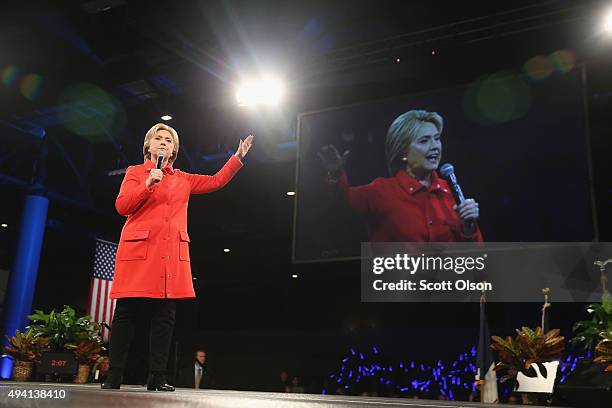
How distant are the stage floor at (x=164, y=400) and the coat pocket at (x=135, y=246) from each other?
0.60 m

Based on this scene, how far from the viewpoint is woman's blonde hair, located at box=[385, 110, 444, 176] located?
5.86 metres

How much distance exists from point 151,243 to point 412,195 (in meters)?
3.66

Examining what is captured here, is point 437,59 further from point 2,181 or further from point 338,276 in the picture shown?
point 338,276

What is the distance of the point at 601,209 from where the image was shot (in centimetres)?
844

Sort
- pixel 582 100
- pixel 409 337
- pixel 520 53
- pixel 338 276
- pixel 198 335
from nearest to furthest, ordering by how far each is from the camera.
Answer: pixel 582 100 → pixel 520 53 → pixel 409 337 → pixel 338 276 → pixel 198 335

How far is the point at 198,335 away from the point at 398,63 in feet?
33.9

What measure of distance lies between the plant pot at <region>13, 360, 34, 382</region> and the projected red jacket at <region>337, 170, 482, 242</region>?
330cm

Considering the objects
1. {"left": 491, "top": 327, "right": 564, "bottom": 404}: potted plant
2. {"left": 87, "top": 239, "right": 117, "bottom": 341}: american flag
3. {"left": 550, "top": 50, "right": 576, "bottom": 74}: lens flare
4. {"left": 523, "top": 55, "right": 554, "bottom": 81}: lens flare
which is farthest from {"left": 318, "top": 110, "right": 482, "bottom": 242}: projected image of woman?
{"left": 87, "top": 239, "right": 117, "bottom": 341}: american flag

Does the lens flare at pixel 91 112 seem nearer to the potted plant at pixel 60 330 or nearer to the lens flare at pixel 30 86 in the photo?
the lens flare at pixel 30 86

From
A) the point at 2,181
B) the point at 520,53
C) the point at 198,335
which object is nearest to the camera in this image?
the point at 520,53

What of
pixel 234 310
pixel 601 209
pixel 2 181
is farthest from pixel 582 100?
pixel 234 310

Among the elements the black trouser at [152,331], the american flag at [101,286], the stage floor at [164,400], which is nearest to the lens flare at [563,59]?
the stage floor at [164,400]

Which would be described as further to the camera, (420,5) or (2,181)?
(2,181)

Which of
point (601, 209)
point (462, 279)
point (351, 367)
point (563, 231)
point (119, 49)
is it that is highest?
point (119, 49)
